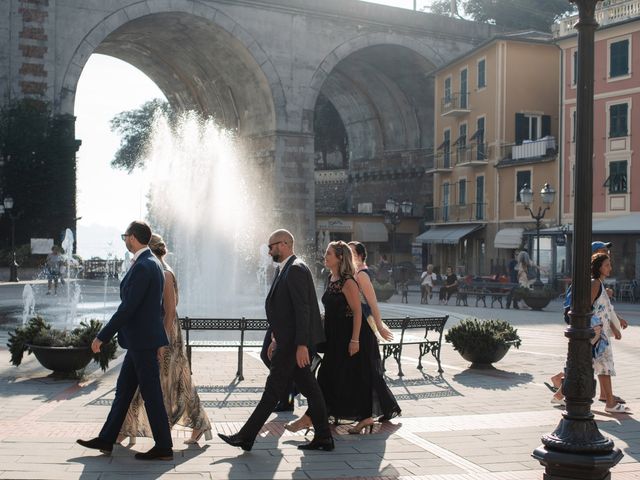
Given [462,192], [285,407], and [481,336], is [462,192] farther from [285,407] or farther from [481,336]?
[285,407]

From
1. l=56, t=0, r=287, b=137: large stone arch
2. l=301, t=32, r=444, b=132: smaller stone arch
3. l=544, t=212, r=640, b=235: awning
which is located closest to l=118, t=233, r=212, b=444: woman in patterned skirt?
l=544, t=212, r=640, b=235: awning

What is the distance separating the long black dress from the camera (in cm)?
749

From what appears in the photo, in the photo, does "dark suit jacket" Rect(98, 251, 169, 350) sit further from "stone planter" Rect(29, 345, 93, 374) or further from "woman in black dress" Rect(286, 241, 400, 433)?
"stone planter" Rect(29, 345, 93, 374)

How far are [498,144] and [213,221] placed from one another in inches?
529

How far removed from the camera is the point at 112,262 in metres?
41.7

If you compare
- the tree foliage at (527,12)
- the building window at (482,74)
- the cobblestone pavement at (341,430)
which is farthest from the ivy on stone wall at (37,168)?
the tree foliage at (527,12)

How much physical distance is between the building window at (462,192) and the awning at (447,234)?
1.20m

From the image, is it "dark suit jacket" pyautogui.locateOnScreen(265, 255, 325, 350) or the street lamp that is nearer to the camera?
"dark suit jacket" pyautogui.locateOnScreen(265, 255, 325, 350)

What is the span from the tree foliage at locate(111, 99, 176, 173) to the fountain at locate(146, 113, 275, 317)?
14.7 m

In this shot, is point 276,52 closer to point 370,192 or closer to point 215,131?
point 215,131

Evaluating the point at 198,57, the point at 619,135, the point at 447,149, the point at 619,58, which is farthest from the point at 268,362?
the point at 198,57

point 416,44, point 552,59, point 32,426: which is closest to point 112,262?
point 416,44

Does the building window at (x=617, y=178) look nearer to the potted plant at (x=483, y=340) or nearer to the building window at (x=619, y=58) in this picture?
the building window at (x=619, y=58)

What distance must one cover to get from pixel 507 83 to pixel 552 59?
110 inches
